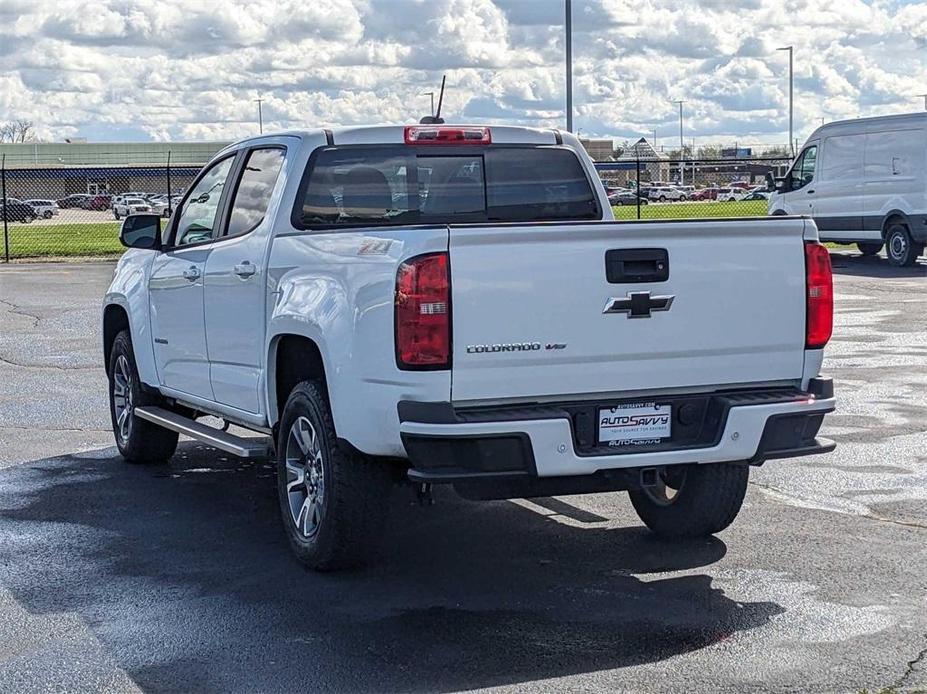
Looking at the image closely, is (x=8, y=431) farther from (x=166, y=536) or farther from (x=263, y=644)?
(x=263, y=644)

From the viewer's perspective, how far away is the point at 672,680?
16.6 feet

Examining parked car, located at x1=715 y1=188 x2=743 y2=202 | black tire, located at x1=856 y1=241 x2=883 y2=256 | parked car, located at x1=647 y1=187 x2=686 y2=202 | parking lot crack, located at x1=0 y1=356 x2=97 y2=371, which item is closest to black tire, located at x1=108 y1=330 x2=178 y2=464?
parking lot crack, located at x1=0 y1=356 x2=97 y2=371

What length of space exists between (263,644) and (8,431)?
5.44 meters

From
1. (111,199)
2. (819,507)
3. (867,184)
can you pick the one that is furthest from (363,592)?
(111,199)

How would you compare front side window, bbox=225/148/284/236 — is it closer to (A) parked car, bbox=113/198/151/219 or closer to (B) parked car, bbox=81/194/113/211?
(A) parked car, bbox=113/198/151/219

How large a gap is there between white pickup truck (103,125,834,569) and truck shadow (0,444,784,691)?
14.7 inches

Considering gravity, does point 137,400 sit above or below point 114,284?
below

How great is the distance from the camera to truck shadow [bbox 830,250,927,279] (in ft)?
77.9

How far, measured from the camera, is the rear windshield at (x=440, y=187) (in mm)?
7238

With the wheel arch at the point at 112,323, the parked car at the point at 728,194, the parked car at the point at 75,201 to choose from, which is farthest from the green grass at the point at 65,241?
the parked car at the point at 728,194

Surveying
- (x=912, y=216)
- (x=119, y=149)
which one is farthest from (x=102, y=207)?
(x=912, y=216)

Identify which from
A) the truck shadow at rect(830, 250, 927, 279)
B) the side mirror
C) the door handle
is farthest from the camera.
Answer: the truck shadow at rect(830, 250, 927, 279)

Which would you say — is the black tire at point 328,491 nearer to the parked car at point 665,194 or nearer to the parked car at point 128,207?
the parked car at point 128,207

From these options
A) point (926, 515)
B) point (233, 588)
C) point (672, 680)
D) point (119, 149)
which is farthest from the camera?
point (119, 149)
